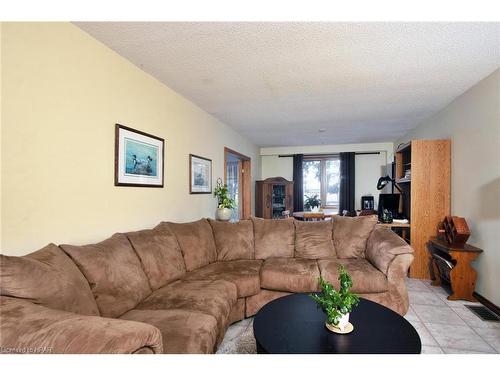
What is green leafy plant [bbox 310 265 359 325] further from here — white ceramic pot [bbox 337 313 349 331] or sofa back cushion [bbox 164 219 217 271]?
sofa back cushion [bbox 164 219 217 271]

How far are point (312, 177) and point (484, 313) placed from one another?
16.3ft

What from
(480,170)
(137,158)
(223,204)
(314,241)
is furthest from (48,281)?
(480,170)

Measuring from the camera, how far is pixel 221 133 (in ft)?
14.6

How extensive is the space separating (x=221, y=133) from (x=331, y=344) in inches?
146

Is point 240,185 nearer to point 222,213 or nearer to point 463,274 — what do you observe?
point 222,213

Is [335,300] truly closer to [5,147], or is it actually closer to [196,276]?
[196,276]

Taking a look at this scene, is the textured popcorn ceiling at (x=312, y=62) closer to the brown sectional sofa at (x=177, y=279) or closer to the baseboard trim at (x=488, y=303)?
the brown sectional sofa at (x=177, y=279)

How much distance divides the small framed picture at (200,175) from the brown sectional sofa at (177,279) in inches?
24.5

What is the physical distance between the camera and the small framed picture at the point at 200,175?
11.3ft

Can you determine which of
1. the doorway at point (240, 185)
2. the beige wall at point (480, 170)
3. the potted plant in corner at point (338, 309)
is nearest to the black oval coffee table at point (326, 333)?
the potted plant in corner at point (338, 309)

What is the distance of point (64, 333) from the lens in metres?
0.91

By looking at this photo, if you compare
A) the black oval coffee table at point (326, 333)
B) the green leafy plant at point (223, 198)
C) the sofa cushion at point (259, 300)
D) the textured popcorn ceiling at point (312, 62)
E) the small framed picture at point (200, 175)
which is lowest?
the sofa cushion at point (259, 300)
